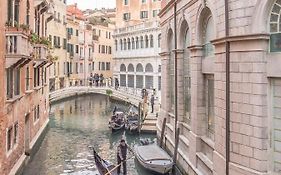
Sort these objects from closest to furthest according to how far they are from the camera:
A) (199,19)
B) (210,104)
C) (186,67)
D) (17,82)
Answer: (210,104) → (199,19) → (17,82) → (186,67)

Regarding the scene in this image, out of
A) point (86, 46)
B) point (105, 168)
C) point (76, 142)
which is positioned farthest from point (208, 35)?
point (86, 46)

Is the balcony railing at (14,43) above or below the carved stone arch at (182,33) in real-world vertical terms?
below

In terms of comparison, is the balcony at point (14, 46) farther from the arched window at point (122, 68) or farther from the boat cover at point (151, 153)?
the arched window at point (122, 68)

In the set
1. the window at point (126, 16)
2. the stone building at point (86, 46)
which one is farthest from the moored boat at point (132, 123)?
the window at point (126, 16)

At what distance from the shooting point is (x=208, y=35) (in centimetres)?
1060

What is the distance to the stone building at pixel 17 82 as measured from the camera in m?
10.9

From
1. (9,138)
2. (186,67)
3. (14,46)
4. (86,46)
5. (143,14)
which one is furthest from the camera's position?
(86,46)

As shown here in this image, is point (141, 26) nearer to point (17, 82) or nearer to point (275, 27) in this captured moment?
point (17, 82)

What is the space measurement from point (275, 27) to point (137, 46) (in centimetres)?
3369

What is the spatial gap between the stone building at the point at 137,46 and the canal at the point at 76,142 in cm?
538

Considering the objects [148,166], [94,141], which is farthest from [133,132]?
[148,166]

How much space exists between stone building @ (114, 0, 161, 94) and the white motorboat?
22.4 m

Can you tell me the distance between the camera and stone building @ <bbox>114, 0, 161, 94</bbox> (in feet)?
124

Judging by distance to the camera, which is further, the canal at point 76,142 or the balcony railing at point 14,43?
the canal at point 76,142
